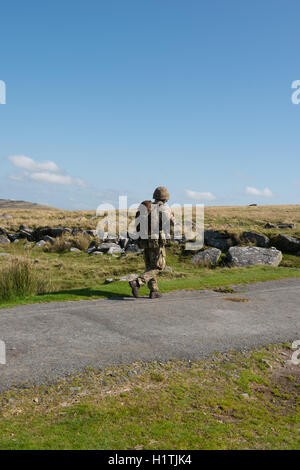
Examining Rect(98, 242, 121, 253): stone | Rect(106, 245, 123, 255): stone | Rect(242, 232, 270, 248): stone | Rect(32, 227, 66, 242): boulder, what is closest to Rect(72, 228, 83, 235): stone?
Rect(32, 227, 66, 242): boulder

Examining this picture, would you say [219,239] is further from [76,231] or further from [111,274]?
[76,231]

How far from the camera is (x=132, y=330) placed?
24.7 feet

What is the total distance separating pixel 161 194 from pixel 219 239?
1192 cm

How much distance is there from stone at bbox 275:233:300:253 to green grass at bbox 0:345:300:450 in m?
14.5

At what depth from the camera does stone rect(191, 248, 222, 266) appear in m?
18.0

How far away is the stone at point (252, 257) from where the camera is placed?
56.2 ft

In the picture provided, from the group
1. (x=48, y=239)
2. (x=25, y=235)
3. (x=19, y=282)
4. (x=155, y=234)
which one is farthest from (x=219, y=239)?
(x=25, y=235)

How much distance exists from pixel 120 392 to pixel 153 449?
4.38ft

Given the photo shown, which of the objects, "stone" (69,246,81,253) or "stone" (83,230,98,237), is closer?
"stone" (69,246,81,253)

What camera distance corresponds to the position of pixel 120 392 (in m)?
5.02

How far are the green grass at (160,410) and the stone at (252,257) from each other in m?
11.2

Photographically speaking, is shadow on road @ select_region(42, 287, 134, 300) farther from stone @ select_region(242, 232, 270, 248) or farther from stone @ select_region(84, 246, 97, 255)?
stone @ select_region(242, 232, 270, 248)

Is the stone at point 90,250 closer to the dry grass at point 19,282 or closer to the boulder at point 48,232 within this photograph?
the boulder at point 48,232
